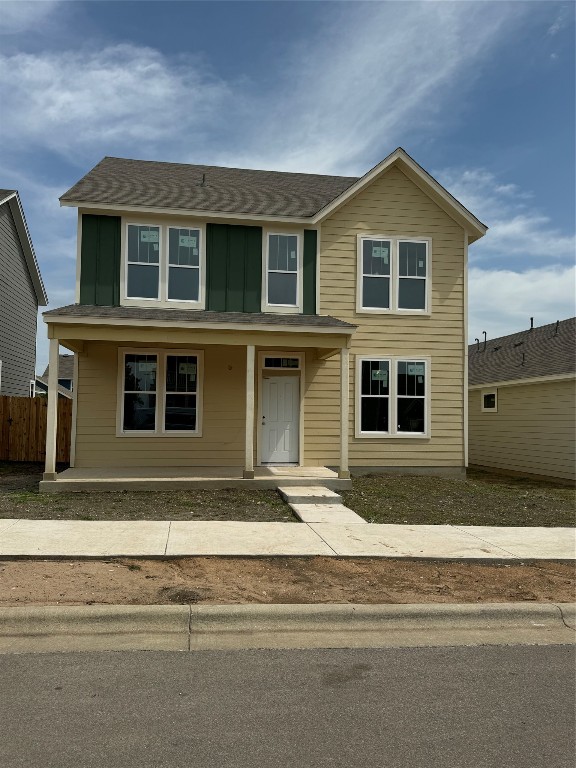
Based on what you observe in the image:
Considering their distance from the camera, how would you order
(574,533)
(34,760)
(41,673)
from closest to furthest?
(34,760) → (41,673) → (574,533)

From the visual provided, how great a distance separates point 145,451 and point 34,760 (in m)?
11.5

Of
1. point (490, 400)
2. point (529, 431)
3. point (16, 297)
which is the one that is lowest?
point (529, 431)

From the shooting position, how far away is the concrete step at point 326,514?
985 centimetres

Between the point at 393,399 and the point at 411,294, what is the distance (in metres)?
2.52

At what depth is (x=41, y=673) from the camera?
4.49 metres

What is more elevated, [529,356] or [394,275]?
[394,275]

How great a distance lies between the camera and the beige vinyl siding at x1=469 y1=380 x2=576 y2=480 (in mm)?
16750

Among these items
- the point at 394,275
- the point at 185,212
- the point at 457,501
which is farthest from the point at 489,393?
the point at 185,212

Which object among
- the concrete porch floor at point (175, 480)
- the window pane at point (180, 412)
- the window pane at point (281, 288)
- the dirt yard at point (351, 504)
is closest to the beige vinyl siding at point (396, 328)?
the window pane at point (281, 288)

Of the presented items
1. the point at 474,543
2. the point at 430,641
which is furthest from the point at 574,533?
the point at 430,641

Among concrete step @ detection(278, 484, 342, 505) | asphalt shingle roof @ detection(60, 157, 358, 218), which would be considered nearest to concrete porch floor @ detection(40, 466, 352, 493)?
concrete step @ detection(278, 484, 342, 505)

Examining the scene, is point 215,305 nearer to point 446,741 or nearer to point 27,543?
point 27,543

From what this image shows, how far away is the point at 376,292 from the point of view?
15.5m

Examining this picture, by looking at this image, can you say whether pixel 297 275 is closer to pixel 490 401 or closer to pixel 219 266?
pixel 219 266
